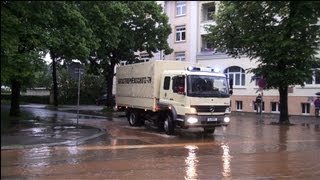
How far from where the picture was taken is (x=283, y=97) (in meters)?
31.3

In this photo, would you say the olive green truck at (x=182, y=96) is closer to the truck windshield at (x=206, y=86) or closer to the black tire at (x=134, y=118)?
the truck windshield at (x=206, y=86)

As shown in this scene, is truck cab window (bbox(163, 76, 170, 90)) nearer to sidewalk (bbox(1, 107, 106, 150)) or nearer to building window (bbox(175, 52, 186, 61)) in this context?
sidewalk (bbox(1, 107, 106, 150))

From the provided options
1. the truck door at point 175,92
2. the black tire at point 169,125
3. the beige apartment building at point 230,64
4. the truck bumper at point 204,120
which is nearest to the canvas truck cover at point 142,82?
the truck door at point 175,92

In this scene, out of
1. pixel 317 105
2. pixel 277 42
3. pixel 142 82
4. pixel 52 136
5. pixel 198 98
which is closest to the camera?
pixel 52 136

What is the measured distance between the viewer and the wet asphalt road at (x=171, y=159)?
11305 mm

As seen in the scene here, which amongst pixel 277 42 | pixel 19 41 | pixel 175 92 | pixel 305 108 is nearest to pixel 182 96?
pixel 175 92

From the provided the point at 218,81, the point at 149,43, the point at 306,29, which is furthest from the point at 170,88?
the point at 149,43

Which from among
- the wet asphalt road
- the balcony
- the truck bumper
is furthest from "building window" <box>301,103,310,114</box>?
the truck bumper

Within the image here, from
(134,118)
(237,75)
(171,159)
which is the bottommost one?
(171,159)

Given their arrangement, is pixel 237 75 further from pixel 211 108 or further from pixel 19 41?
pixel 19 41

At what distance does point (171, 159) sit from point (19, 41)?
517 centimetres

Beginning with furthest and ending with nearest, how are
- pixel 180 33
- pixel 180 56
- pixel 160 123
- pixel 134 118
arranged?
pixel 180 56 → pixel 180 33 → pixel 134 118 → pixel 160 123

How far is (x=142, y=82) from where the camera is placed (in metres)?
24.3

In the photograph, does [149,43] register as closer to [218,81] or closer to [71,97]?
[218,81]
